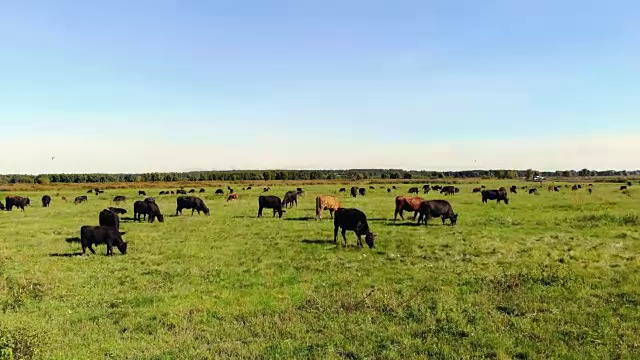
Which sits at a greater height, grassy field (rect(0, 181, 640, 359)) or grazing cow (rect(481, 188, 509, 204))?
grazing cow (rect(481, 188, 509, 204))

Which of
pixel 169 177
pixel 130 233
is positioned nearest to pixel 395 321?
pixel 130 233

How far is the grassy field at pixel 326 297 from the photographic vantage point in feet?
29.2

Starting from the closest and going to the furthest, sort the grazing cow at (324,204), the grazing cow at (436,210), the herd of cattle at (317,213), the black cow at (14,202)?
the herd of cattle at (317,213), the grazing cow at (436,210), the grazing cow at (324,204), the black cow at (14,202)

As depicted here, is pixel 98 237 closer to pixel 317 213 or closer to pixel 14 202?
pixel 317 213

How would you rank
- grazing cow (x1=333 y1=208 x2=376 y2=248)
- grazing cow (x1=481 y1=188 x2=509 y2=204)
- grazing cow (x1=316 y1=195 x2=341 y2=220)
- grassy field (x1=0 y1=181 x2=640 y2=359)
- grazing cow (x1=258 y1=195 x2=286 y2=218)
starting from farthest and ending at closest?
1. grazing cow (x1=481 y1=188 x2=509 y2=204)
2. grazing cow (x1=258 y1=195 x2=286 y2=218)
3. grazing cow (x1=316 y1=195 x2=341 y2=220)
4. grazing cow (x1=333 y1=208 x2=376 y2=248)
5. grassy field (x1=0 y1=181 x2=640 y2=359)

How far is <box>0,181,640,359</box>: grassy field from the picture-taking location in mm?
8914

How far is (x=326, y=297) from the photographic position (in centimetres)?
1227

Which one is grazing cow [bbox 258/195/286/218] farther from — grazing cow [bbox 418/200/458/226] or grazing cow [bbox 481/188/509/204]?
grazing cow [bbox 481/188/509/204]

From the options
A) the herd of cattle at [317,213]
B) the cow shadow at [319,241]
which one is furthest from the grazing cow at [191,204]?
the cow shadow at [319,241]

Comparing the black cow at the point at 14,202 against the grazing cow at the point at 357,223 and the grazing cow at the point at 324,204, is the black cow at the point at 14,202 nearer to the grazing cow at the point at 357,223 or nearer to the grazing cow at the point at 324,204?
the grazing cow at the point at 324,204

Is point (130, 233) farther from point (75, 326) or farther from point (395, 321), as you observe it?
point (395, 321)

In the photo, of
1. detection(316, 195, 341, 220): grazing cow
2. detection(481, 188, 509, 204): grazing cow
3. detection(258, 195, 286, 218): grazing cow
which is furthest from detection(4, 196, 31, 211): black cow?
detection(481, 188, 509, 204): grazing cow

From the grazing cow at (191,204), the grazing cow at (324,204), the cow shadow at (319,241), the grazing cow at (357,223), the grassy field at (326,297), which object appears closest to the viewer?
the grassy field at (326,297)

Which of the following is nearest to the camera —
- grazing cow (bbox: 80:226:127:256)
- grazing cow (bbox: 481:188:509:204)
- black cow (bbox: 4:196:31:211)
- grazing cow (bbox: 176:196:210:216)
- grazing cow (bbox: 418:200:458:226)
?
grazing cow (bbox: 80:226:127:256)
